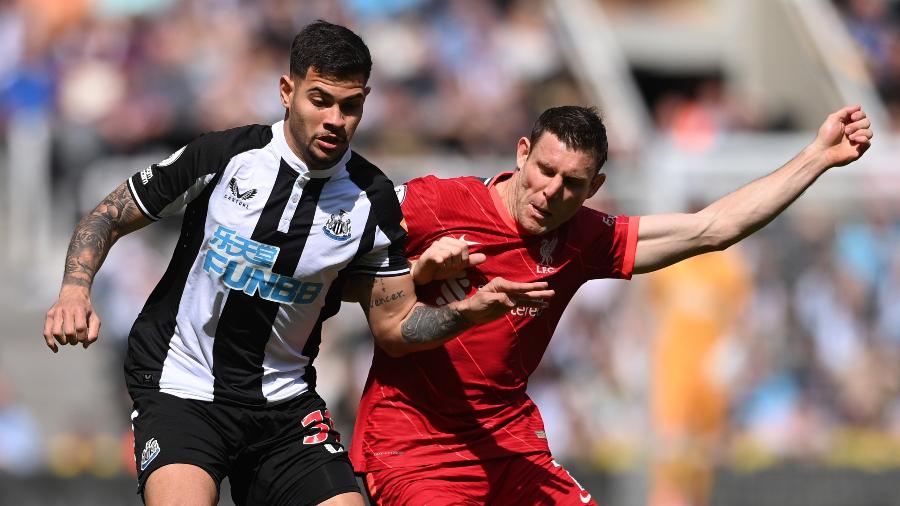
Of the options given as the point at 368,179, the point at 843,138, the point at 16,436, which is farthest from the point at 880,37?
the point at 368,179

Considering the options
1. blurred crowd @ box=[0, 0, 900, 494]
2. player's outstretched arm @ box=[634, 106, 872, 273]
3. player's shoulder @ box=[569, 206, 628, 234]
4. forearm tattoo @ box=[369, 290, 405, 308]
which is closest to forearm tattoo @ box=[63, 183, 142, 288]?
forearm tattoo @ box=[369, 290, 405, 308]

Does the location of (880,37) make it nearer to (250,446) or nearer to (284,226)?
(284,226)

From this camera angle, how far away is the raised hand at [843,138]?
A: 6164mm

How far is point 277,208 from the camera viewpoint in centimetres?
566

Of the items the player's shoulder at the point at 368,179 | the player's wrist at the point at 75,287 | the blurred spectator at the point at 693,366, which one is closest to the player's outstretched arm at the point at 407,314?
the player's shoulder at the point at 368,179

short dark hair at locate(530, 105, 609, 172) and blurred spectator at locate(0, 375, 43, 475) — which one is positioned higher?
short dark hair at locate(530, 105, 609, 172)

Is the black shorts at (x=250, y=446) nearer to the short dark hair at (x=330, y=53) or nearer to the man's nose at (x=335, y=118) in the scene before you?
the man's nose at (x=335, y=118)

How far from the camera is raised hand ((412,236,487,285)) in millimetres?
5352

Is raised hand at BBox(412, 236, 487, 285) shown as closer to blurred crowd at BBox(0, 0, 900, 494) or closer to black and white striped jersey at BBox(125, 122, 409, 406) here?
black and white striped jersey at BBox(125, 122, 409, 406)

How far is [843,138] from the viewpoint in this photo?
20.4 feet

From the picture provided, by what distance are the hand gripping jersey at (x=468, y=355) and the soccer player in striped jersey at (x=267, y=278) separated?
0.19 metres

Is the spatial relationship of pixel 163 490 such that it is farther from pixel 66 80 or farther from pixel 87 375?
pixel 66 80

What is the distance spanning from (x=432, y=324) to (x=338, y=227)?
0.54 m

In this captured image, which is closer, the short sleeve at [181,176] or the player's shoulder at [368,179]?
the short sleeve at [181,176]
